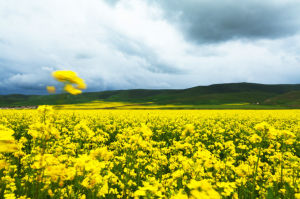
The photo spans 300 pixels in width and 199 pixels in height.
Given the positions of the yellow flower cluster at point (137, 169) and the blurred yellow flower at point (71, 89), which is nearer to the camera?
the blurred yellow flower at point (71, 89)

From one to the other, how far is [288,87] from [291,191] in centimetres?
19891

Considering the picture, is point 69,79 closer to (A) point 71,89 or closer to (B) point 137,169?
(A) point 71,89

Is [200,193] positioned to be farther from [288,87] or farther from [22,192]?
[288,87]

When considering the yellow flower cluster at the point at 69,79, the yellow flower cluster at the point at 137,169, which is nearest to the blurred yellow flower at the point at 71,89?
the yellow flower cluster at the point at 69,79

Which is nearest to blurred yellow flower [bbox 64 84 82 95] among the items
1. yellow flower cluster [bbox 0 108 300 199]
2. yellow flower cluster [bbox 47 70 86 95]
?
yellow flower cluster [bbox 47 70 86 95]

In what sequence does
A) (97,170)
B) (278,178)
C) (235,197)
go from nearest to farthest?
1. (97,170)
2. (235,197)
3. (278,178)

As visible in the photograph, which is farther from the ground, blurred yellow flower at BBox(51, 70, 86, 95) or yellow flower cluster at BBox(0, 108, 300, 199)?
blurred yellow flower at BBox(51, 70, 86, 95)

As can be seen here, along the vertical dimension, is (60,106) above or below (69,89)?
below

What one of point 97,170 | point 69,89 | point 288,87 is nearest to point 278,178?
point 97,170

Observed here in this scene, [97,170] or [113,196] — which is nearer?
[97,170]

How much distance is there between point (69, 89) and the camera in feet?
6.48

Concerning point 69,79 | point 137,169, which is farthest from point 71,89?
point 137,169

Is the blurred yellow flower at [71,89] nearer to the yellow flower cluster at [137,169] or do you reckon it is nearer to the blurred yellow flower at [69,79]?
the blurred yellow flower at [69,79]

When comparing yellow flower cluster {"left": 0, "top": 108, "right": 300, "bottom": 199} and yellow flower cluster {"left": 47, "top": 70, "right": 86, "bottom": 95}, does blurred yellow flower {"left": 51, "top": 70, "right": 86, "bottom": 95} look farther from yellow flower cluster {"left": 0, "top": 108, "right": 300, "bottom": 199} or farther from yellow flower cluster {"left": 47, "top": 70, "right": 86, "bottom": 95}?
yellow flower cluster {"left": 0, "top": 108, "right": 300, "bottom": 199}
